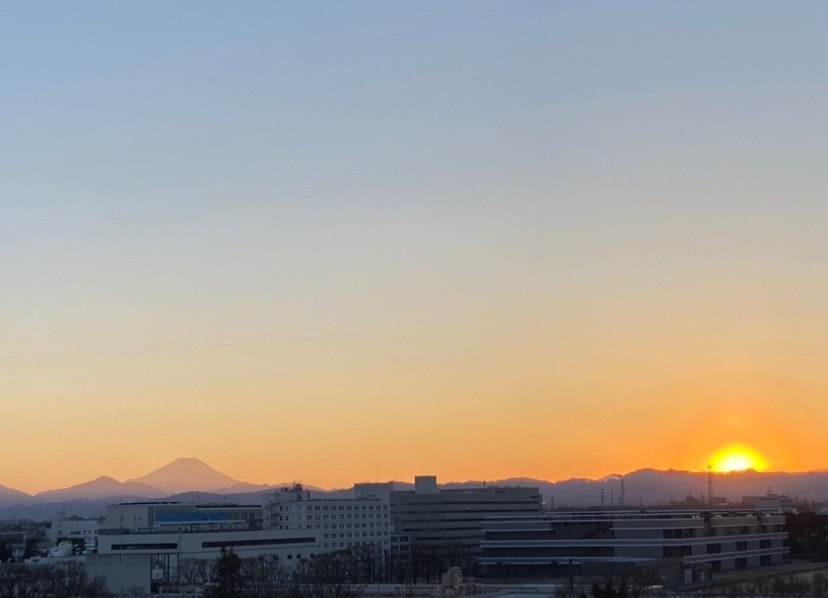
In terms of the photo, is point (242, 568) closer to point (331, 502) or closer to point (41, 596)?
point (41, 596)

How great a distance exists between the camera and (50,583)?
62.9 m

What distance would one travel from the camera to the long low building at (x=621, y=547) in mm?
74375

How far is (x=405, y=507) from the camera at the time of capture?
402ft

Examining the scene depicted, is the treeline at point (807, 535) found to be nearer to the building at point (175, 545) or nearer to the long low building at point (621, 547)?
the long low building at point (621, 547)

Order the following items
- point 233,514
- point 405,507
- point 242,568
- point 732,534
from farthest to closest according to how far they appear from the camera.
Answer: point 405,507 → point 233,514 → point 732,534 → point 242,568

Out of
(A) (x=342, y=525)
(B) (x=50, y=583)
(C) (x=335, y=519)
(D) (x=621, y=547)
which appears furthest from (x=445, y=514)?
(B) (x=50, y=583)

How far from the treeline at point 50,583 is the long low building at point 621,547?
26855 mm

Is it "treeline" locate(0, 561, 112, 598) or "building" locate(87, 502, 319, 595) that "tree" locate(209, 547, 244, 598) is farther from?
"building" locate(87, 502, 319, 595)

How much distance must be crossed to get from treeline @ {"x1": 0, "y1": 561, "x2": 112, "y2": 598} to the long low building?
26.9m

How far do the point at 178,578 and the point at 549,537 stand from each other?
24.5m

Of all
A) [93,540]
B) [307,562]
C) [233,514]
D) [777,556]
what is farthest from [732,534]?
[93,540]

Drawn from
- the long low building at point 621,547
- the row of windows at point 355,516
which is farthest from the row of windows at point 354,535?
the long low building at point 621,547

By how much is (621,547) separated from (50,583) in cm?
3413

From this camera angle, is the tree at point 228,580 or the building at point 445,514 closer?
the tree at point 228,580
